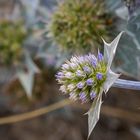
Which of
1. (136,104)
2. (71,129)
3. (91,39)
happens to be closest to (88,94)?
(91,39)

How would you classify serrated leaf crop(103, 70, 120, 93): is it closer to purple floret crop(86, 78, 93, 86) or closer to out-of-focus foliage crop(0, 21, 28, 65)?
purple floret crop(86, 78, 93, 86)

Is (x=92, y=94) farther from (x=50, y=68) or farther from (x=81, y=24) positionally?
(x=50, y=68)

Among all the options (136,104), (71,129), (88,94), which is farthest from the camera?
(71,129)

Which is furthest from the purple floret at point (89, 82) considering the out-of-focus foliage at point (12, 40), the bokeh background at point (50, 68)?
the out-of-focus foliage at point (12, 40)

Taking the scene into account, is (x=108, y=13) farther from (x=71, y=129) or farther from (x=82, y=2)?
(x=71, y=129)

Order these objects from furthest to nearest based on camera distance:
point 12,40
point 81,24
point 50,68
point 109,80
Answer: point 50,68
point 12,40
point 81,24
point 109,80

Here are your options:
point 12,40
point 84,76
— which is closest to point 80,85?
point 84,76

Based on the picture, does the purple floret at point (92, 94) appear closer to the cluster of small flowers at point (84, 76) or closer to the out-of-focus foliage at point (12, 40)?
the cluster of small flowers at point (84, 76)
